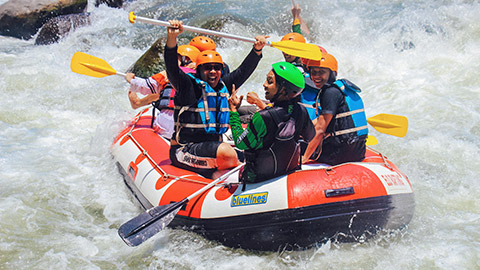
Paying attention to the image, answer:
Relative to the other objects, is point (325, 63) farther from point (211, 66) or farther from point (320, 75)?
point (211, 66)

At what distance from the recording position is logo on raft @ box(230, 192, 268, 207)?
3.55m

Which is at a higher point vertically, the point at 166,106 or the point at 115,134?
the point at 166,106

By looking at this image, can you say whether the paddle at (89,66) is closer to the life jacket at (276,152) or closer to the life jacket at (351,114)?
the life jacket at (276,152)

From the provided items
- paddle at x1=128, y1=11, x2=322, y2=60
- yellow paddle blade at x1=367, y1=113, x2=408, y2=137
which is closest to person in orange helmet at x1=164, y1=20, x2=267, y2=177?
paddle at x1=128, y1=11, x2=322, y2=60

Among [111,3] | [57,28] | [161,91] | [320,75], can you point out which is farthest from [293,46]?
[111,3]

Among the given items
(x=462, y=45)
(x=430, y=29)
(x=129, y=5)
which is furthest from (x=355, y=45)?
(x=129, y=5)

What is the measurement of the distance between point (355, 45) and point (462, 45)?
198 cm

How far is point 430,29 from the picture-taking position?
8938 millimetres

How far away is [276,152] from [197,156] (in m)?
0.85

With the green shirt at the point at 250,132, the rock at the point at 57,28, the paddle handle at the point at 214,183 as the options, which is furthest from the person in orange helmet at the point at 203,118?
the rock at the point at 57,28

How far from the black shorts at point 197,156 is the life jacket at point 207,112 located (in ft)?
0.45

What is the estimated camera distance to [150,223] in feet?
12.2

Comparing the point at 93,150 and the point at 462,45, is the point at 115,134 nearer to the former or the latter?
the point at 93,150

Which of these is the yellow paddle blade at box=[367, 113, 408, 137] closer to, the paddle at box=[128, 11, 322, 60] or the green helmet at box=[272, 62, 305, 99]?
the paddle at box=[128, 11, 322, 60]
